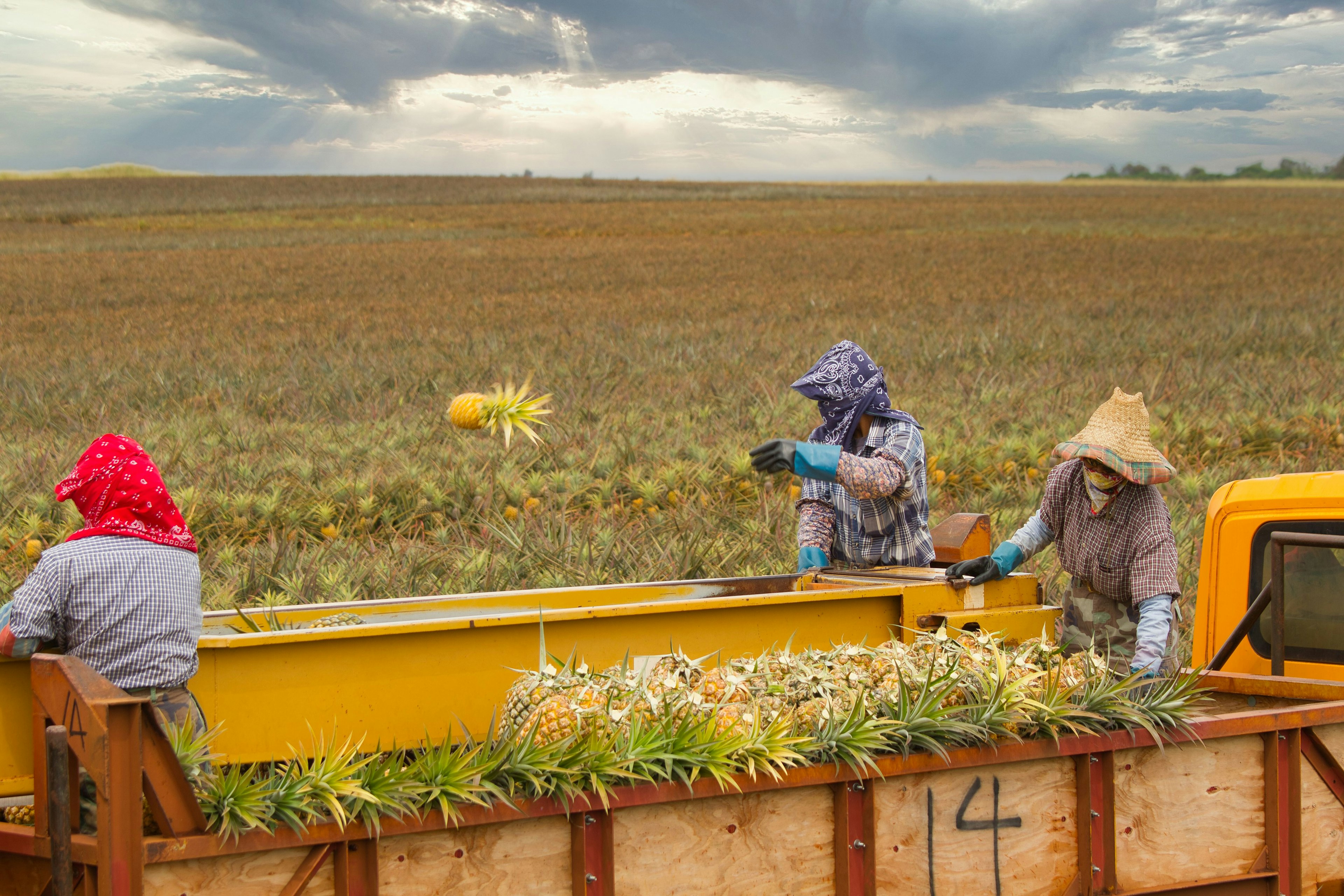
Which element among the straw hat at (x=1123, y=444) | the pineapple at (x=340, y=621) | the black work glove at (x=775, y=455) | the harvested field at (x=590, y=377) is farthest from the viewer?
the harvested field at (x=590, y=377)

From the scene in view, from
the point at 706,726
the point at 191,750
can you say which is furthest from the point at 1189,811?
the point at 191,750

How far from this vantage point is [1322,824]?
3494 millimetres

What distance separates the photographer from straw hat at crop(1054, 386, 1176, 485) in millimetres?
3896

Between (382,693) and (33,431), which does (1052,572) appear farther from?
(33,431)

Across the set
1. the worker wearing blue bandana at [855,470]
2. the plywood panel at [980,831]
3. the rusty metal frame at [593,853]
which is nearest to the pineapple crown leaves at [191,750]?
the rusty metal frame at [593,853]

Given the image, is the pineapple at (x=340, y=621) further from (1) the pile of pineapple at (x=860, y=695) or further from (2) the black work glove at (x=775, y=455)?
(2) the black work glove at (x=775, y=455)

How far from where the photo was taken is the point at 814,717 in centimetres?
316

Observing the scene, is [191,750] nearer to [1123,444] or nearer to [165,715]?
[165,715]

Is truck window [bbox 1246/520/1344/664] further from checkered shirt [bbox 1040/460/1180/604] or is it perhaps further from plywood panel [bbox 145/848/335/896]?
plywood panel [bbox 145/848/335/896]

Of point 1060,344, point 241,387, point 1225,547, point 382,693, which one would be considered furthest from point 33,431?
point 1060,344

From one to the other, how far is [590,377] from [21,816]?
10.5 m

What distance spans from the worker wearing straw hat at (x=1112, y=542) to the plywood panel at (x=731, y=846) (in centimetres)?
132

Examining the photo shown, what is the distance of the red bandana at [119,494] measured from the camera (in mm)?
3312

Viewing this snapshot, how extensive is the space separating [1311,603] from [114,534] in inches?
158
